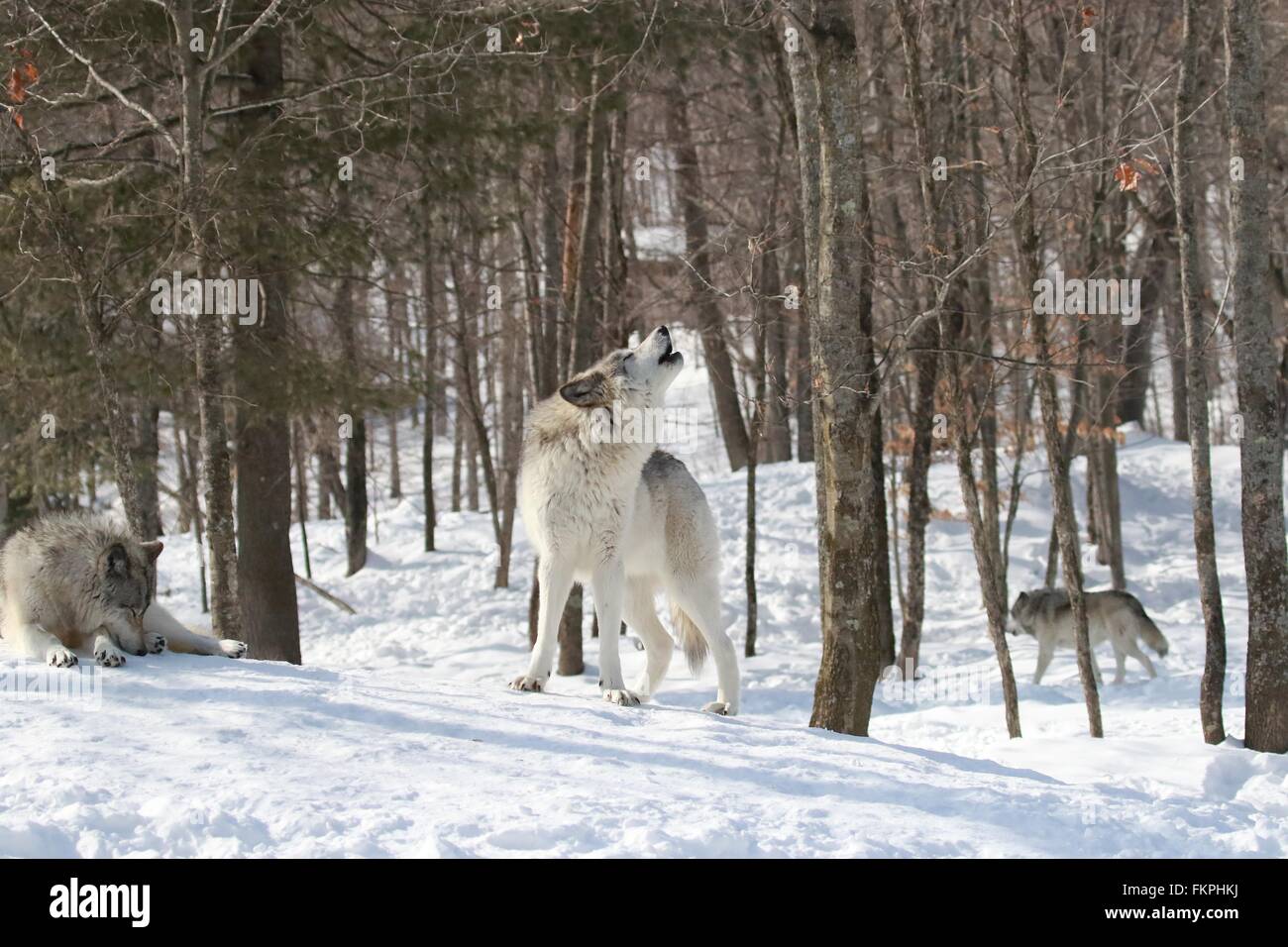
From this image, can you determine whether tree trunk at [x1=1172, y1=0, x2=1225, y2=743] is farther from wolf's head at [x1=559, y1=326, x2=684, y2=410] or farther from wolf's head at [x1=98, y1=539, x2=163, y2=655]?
wolf's head at [x1=98, y1=539, x2=163, y2=655]

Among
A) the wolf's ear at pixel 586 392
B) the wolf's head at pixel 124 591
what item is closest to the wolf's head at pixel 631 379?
the wolf's ear at pixel 586 392

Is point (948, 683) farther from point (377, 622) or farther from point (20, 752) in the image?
point (20, 752)

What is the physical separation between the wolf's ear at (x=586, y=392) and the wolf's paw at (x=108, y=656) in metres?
2.98

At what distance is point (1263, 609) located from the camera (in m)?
9.35

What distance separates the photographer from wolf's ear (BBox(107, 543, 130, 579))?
6.46 m

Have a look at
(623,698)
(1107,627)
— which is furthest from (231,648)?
(1107,627)

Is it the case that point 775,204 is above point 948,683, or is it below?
above

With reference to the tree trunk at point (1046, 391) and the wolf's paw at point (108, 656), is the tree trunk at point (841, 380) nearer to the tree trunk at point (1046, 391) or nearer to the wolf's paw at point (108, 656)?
the tree trunk at point (1046, 391)

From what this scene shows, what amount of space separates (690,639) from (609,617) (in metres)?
1.46

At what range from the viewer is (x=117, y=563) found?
6488 millimetres

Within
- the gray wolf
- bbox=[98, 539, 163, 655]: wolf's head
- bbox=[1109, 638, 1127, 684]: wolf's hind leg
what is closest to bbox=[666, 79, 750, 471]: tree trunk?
the gray wolf

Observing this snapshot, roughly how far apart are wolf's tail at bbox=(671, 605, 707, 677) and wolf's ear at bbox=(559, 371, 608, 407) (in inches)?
68.2

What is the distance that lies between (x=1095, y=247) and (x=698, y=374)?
3238cm

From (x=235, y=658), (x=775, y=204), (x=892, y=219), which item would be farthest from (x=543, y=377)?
(x=235, y=658)
